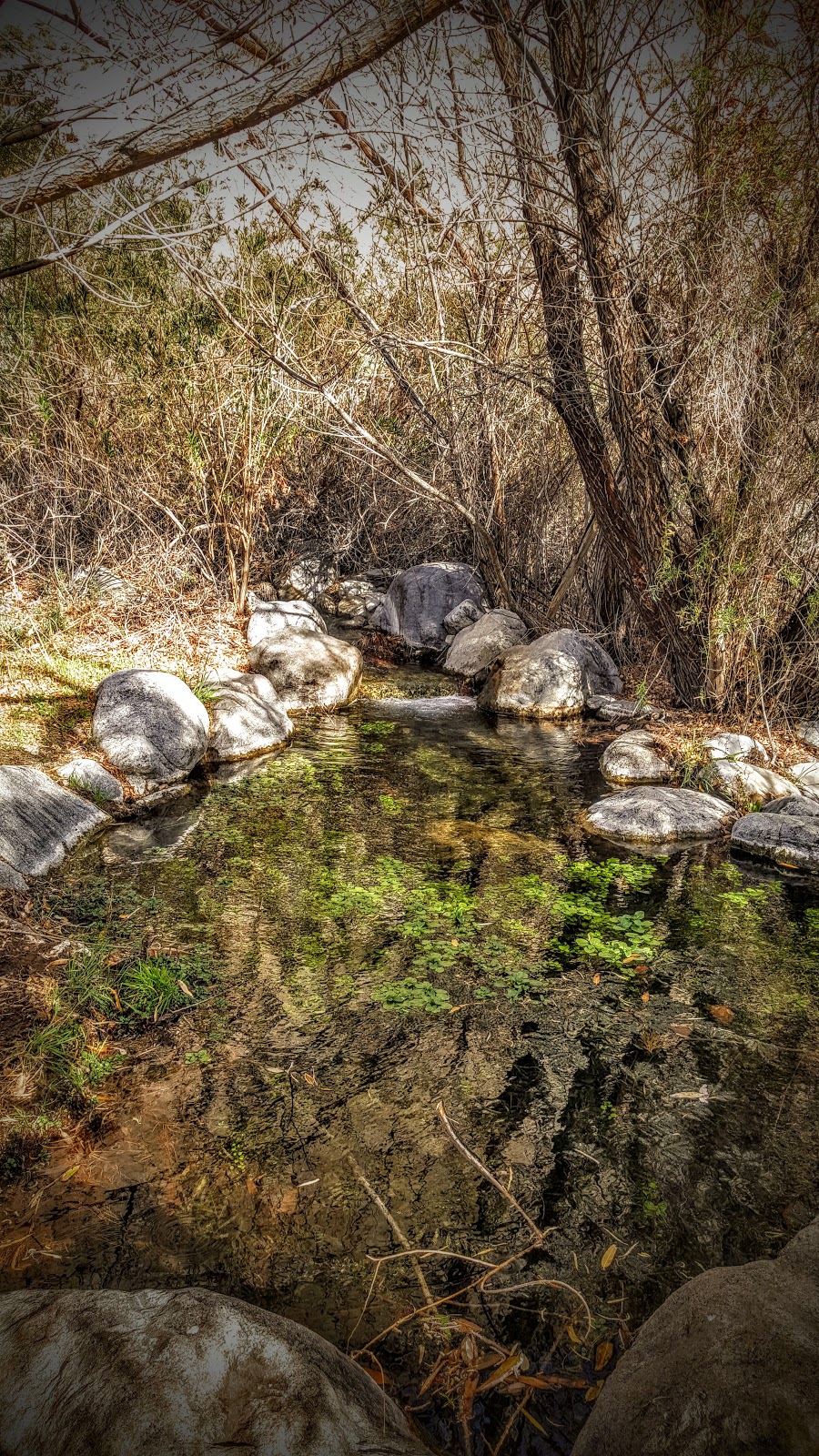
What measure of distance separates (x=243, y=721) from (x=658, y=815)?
396 cm

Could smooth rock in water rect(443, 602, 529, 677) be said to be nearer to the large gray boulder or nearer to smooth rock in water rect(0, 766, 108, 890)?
the large gray boulder

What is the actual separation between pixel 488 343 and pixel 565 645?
404 centimetres

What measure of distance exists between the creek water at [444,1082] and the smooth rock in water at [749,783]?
956 millimetres

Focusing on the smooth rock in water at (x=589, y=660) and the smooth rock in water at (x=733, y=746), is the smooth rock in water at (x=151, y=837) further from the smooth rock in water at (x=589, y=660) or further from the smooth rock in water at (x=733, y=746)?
the smooth rock in water at (x=589, y=660)

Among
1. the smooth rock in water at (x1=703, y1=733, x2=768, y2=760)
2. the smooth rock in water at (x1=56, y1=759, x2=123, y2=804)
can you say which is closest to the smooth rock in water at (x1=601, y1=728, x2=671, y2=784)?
the smooth rock in water at (x1=703, y1=733, x2=768, y2=760)

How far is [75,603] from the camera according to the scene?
8648 mm

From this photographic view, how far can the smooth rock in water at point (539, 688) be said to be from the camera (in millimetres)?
9141

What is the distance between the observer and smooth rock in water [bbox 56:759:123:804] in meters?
5.89

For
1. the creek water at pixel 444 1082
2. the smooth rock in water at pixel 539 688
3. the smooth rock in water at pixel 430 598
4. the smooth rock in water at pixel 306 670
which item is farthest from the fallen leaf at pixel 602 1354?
the smooth rock in water at pixel 430 598

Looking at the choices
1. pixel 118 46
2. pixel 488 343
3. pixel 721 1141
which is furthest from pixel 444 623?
pixel 721 1141

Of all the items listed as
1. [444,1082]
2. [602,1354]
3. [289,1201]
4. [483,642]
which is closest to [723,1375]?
[602,1354]

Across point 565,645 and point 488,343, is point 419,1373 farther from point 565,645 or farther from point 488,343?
point 488,343

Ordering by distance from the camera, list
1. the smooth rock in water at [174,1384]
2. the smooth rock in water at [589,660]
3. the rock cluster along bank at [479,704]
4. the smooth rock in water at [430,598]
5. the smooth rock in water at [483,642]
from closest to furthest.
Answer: the smooth rock in water at [174,1384]
the rock cluster along bank at [479,704]
the smooth rock in water at [589,660]
the smooth rock in water at [483,642]
the smooth rock in water at [430,598]

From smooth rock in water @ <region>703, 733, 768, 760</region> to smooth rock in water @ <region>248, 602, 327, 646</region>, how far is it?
5.20 metres
